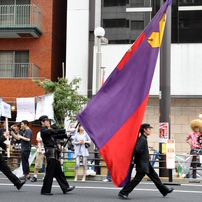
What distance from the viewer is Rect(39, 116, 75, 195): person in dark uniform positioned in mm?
10367

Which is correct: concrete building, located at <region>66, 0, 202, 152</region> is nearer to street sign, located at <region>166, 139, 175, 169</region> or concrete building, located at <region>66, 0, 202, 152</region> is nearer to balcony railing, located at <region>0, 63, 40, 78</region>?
balcony railing, located at <region>0, 63, 40, 78</region>

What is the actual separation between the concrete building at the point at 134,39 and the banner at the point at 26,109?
4.87 m

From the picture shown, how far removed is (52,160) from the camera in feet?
34.4

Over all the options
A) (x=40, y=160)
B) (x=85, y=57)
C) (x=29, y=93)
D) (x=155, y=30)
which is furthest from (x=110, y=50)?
(x=155, y=30)

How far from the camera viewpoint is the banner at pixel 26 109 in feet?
65.9

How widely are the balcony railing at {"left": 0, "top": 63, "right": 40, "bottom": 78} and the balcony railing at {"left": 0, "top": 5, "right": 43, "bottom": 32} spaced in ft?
6.94

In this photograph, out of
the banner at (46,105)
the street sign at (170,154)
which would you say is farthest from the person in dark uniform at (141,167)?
the banner at (46,105)

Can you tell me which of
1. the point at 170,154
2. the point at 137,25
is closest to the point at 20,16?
Result: the point at 137,25

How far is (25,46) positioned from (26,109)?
724 centimetres

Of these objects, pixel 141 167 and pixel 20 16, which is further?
pixel 20 16

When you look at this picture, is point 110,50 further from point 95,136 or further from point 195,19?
point 95,136

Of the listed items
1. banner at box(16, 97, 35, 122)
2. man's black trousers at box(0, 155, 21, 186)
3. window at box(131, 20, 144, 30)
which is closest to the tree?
banner at box(16, 97, 35, 122)

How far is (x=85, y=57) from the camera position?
995 inches

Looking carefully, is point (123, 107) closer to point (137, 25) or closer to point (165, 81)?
point (165, 81)
